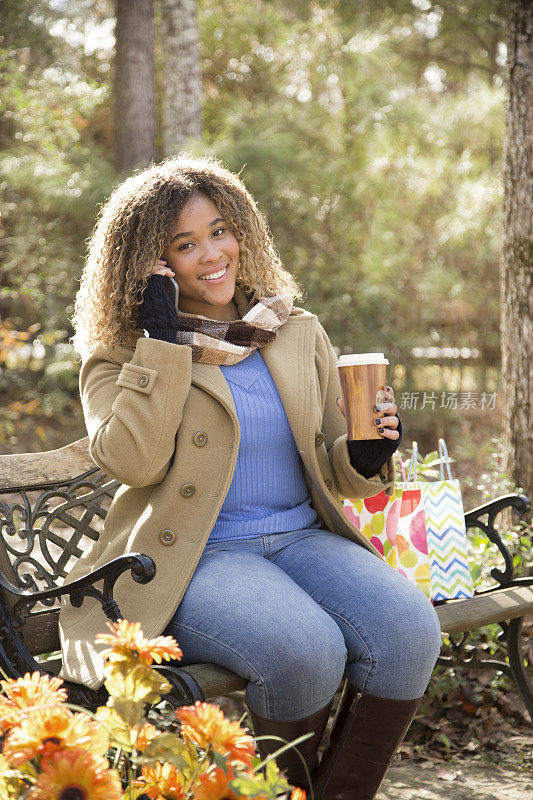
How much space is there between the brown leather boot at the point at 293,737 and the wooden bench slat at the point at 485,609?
622mm

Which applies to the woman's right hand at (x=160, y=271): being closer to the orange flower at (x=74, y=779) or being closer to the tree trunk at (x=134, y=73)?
the orange flower at (x=74, y=779)

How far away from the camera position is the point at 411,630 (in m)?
2.11

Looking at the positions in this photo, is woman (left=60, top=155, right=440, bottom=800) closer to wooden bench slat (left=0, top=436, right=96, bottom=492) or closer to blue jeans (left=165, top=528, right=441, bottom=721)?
blue jeans (left=165, top=528, right=441, bottom=721)

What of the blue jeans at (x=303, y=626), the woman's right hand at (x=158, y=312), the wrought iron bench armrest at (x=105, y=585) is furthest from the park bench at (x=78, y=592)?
the woman's right hand at (x=158, y=312)

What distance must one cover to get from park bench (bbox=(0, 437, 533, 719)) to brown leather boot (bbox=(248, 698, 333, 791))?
12 centimetres

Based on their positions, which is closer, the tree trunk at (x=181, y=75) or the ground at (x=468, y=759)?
the ground at (x=468, y=759)

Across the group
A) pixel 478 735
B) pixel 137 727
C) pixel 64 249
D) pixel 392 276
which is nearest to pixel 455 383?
pixel 392 276

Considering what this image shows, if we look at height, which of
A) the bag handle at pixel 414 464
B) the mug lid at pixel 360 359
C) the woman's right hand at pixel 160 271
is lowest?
the bag handle at pixel 414 464

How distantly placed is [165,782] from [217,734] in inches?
6.4

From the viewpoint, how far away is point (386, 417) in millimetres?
2223

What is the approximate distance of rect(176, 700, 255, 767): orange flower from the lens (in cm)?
112

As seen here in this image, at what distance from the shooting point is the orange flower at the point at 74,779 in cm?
100

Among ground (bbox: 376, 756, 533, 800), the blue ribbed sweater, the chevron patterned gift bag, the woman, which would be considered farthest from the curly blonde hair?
ground (bbox: 376, 756, 533, 800)

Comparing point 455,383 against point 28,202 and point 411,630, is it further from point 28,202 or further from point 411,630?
point 411,630
